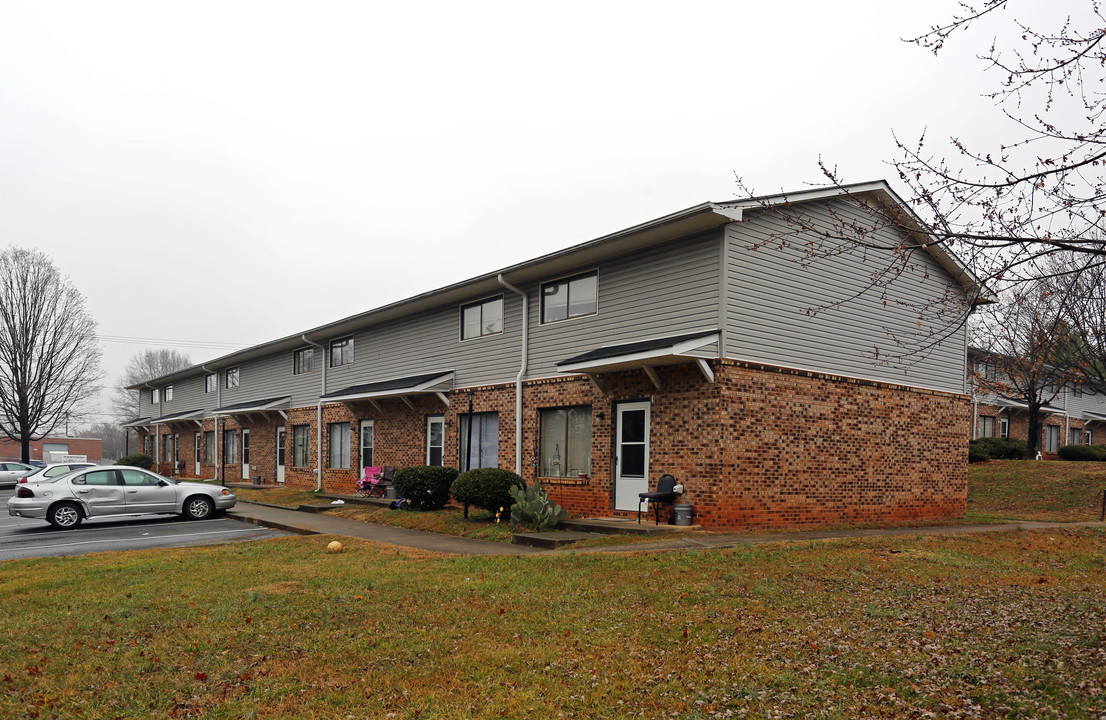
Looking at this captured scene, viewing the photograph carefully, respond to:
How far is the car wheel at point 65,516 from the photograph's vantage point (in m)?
17.0

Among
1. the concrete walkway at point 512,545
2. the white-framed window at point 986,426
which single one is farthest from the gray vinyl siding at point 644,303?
the white-framed window at point 986,426

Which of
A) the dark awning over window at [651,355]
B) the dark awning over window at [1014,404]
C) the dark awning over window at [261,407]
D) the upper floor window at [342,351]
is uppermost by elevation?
the upper floor window at [342,351]

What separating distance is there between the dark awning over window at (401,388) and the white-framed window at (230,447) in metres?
11.7

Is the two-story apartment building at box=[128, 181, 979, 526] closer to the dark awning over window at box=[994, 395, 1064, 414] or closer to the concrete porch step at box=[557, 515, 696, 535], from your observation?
the concrete porch step at box=[557, 515, 696, 535]

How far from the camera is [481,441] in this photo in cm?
1931

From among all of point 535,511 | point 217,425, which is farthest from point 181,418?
point 535,511

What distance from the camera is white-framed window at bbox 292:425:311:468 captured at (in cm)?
2758

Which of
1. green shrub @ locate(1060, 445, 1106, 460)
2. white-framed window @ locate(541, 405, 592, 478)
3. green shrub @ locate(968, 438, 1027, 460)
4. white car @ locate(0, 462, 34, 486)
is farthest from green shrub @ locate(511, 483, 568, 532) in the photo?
Result: white car @ locate(0, 462, 34, 486)

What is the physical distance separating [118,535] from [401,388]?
23.9ft

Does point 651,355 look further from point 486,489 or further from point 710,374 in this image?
point 486,489

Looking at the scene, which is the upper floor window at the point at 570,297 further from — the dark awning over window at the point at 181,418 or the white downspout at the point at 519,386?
the dark awning over window at the point at 181,418

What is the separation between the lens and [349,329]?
25.6 meters

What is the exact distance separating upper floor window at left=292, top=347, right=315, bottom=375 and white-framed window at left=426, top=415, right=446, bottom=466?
8.75m

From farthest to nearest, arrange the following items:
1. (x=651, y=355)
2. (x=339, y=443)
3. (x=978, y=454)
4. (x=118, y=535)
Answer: (x=978, y=454), (x=339, y=443), (x=118, y=535), (x=651, y=355)
